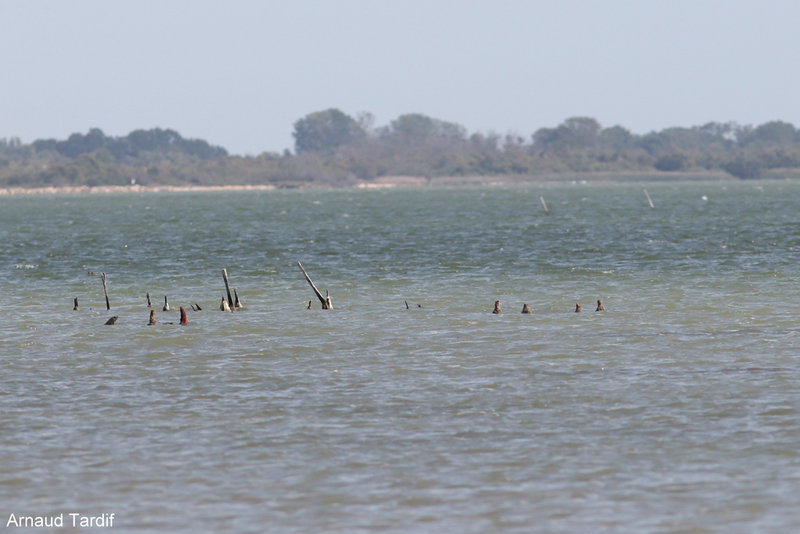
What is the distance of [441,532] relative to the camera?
14.2 m

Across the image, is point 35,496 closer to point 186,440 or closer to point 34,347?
point 186,440

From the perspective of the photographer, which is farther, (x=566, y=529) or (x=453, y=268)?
(x=453, y=268)

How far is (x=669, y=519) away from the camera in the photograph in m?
14.4

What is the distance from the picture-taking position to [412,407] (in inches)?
859

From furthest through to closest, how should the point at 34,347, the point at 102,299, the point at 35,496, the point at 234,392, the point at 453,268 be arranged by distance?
the point at 453,268 < the point at 102,299 < the point at 34,347 < the point at 234,392 < the point at 35,496

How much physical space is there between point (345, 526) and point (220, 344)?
57.0 feet

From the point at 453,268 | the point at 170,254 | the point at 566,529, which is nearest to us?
the point at 566,529

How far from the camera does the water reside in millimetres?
15391

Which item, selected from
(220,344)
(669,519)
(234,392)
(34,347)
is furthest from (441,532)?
(34,347)

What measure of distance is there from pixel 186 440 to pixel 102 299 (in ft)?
89.3

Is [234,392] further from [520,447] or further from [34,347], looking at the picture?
[34,347]

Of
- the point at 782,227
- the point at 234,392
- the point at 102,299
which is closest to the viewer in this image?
the point at 234,392

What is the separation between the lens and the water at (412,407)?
15.4 metres

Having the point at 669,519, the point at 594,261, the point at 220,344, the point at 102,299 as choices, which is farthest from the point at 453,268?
the point at 669,519
